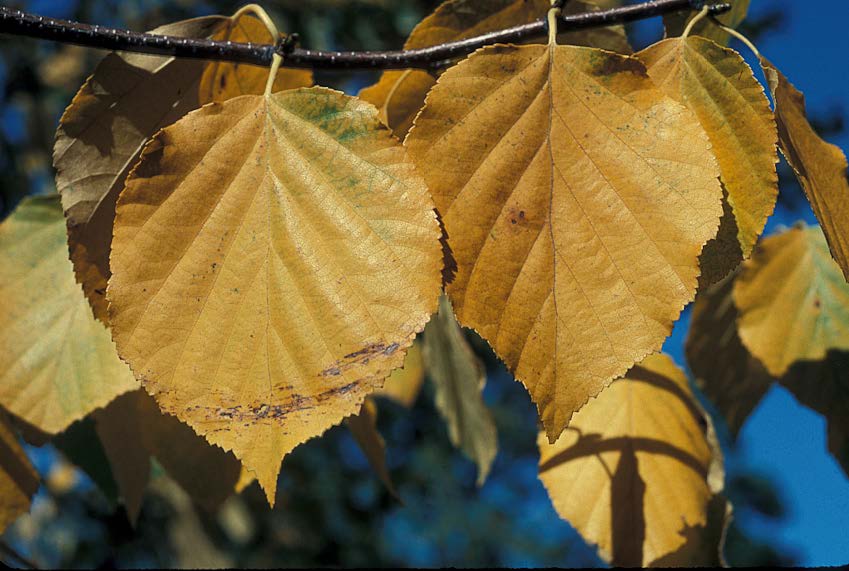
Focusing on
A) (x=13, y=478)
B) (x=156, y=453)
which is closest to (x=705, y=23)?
(x=156, y=453)

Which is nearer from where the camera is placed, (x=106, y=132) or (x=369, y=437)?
(x=106, y=132)

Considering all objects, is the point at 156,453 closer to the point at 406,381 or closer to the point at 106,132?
the point at 106,132

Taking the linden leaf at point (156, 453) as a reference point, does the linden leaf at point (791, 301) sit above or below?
above

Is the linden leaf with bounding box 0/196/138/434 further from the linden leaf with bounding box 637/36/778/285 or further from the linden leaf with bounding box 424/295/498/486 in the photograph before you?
the linden leaf with bounding box 637/36/778/285

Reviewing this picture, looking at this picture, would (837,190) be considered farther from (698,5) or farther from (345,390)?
(345,390)

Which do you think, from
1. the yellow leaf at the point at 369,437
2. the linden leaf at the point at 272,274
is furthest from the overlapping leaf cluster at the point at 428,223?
the yellow leaf at the point at 369,437

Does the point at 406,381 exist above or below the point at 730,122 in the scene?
below

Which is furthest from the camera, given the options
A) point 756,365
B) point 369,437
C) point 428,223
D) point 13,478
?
point 756,365

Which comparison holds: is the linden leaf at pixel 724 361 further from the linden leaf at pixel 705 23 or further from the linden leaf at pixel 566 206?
the linden leaf at pixel 566 206
